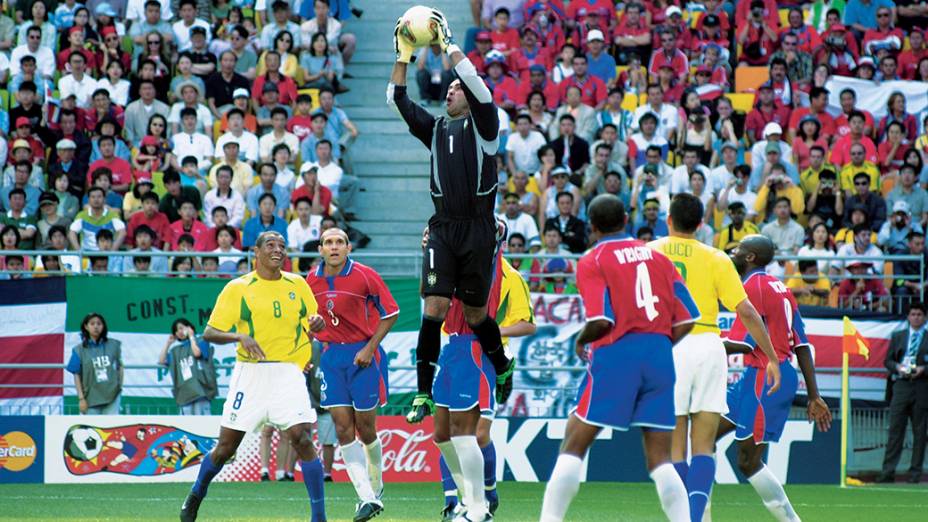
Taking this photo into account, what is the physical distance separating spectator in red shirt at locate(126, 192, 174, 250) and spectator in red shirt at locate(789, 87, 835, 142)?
10.1 metres

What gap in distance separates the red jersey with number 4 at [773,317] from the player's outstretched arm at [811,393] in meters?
0.09

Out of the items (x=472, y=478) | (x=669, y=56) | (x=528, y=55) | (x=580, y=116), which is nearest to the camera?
(x=472, y=478)

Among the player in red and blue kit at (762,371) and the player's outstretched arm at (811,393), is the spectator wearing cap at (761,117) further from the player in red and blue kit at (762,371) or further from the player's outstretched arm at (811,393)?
the player's outstretched arm at (811,393)

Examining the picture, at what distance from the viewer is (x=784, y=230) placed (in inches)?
833

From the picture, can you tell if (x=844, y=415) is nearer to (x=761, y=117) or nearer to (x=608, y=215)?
(x=761, y=117)

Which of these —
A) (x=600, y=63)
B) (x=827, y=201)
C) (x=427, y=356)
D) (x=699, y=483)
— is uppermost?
(x=600, y=63)

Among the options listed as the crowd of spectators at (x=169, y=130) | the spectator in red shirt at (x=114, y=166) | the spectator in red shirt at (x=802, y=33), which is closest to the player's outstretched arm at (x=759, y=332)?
the crowd of spectators at (x=169, y=130)

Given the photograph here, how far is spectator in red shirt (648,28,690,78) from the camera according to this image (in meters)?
24.3

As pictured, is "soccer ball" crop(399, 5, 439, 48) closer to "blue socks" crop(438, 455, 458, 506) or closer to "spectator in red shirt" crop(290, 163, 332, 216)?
"blue socks" crop(438, 455, 458, 506)

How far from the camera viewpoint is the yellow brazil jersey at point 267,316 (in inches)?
475

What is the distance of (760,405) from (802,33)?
584 inches

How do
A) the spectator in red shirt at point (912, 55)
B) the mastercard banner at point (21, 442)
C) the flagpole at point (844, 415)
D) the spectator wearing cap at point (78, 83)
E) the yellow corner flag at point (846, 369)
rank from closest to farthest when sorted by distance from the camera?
the yellow corner flag at point (846, 369) → the flagpole at point (844, 415) → the mastercard banner at point (21, 442) → the spectator wearing cap at point (78, 83) → the spectator in red shirt at point (912, 55)

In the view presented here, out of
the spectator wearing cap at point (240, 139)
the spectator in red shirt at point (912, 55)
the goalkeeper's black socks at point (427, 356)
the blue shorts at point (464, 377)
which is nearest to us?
the goalkeeper's black socks at point (427, 356)

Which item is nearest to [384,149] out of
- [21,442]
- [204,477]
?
[21,442]
